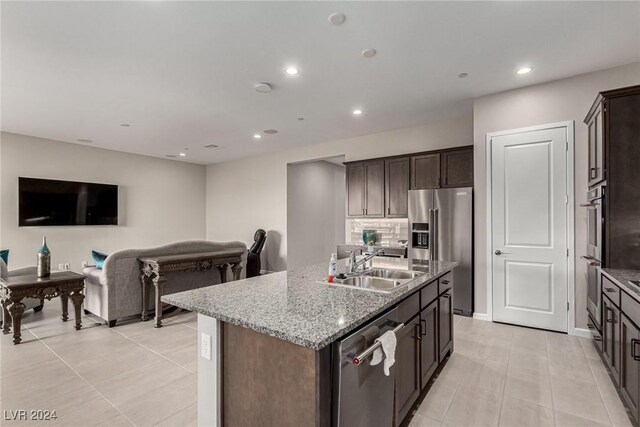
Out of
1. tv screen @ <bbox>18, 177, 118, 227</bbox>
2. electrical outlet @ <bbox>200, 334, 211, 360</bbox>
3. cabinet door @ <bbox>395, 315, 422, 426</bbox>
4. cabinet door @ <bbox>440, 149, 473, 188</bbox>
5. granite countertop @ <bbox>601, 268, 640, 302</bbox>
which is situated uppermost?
cabinet door @ <bbox>440, 149, 473, 188</bbox>

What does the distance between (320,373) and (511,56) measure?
10.9ft

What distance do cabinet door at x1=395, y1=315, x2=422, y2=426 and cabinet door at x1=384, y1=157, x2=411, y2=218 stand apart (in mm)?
3086

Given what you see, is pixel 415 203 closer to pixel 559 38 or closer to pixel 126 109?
pixel 559 38

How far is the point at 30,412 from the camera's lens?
2086mm

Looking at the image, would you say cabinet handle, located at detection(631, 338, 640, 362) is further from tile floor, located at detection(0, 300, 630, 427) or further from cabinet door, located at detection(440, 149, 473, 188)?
cabinet door, located at detection(440, 149, 473, 188)

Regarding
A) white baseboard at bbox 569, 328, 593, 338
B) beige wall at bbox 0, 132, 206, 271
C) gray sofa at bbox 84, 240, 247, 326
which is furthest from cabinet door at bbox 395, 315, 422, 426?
beige wall at bbox 0, 132, 206, 271

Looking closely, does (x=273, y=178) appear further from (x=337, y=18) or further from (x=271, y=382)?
(x=271, y=382)

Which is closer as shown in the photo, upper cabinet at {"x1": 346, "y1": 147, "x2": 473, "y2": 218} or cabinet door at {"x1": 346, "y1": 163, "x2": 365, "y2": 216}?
upper cabinet at {"x1": 346, "y1": 147, "x2": 473, "y2": 218}

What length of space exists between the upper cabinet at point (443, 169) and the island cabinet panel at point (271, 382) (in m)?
3.79

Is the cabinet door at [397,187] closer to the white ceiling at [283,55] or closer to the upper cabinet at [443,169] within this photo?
the upper cabinet at [443,169]

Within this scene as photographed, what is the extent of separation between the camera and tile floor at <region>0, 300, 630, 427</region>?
2.04m

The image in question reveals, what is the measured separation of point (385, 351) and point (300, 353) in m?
0.44

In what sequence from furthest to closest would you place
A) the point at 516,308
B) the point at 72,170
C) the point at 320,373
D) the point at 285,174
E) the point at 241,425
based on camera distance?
the point at 285,174
the point at 72,170
the point at 516,308
the point at 241,425
the point at 320,373

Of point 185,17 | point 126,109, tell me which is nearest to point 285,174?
point 126,109
